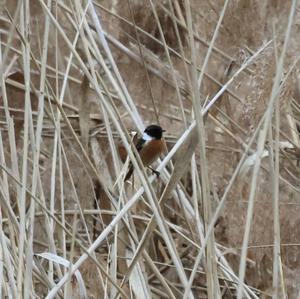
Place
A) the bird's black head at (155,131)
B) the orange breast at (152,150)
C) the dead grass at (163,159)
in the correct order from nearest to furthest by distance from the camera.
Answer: the dead grass at (163,159) → the bird's black head at (155,131) → the orange breast at (152,150)

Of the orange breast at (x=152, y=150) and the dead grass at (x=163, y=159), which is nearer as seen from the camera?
the dead grass at (x=163, y=159)

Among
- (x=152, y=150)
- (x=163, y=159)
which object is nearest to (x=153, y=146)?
(x=152, y=150)

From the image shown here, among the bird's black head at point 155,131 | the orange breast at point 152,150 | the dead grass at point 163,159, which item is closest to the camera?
the dead grass at point 163,159

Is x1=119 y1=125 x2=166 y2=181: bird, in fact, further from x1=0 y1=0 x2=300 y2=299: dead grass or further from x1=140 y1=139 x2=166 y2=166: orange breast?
x1=0 y1=0 x2=300 y2=299: dead grass

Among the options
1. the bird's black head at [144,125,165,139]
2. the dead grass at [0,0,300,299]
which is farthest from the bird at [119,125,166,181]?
the dead grass at [0,0,300,299]

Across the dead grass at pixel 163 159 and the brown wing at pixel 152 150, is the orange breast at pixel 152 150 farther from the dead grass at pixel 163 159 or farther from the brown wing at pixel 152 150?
the dead grass at pixel 163 159

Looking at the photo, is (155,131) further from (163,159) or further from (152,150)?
(163,159)

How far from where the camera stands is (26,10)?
196cm

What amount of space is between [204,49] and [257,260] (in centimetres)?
97

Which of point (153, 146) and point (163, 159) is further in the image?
point (153, 146)

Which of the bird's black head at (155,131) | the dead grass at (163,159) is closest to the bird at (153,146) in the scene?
the bird's black head at (155,131)

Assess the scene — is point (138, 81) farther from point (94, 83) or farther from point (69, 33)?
point (94, 83)

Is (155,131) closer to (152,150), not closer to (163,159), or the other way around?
(152,150)

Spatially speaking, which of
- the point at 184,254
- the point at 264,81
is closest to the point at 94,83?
the point at 264,81
